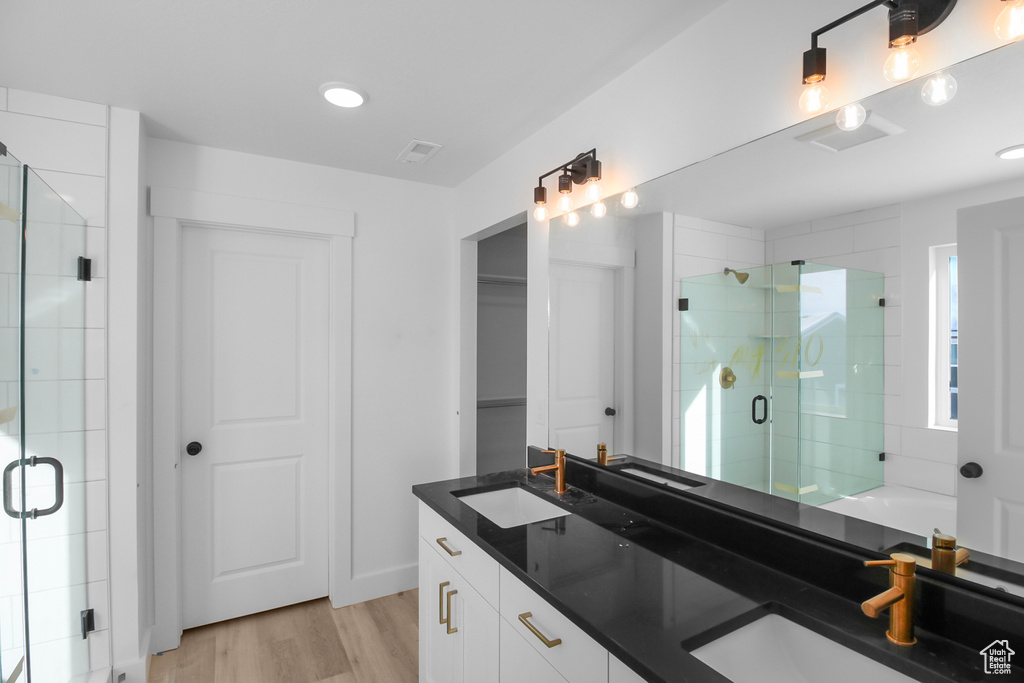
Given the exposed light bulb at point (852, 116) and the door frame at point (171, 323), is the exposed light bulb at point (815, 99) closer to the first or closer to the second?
the exposed light bulb at point (852, 116)

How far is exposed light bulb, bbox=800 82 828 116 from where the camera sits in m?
1.14

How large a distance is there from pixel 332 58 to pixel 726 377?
1.61 meters

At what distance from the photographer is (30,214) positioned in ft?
4.58

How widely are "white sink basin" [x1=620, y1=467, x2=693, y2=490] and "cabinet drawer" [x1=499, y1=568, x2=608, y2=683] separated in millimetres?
615

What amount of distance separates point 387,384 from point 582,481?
1378mm

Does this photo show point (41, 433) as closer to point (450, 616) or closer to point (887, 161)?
point (450, 616)

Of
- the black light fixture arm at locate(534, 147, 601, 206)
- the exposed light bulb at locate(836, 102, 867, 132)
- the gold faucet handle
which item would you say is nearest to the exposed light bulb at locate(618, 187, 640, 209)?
the black light fixture arm at locate(534, 147, 601, 206)

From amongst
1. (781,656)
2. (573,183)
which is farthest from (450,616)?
(573,183)

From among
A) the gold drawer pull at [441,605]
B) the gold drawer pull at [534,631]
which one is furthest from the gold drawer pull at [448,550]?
the gold drawer pull at [534,631]

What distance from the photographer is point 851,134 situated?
3.71ft

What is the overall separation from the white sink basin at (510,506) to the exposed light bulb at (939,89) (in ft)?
4.99

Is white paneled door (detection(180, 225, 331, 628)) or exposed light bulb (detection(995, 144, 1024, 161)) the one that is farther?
white paneled door (detection(180, 225, 331, 628))

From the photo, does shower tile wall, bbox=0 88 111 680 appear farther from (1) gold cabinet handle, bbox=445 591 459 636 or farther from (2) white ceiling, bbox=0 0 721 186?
(1) gold cabinet handle, bbox=445 591 459 636

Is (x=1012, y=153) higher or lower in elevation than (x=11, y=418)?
Result: higher
